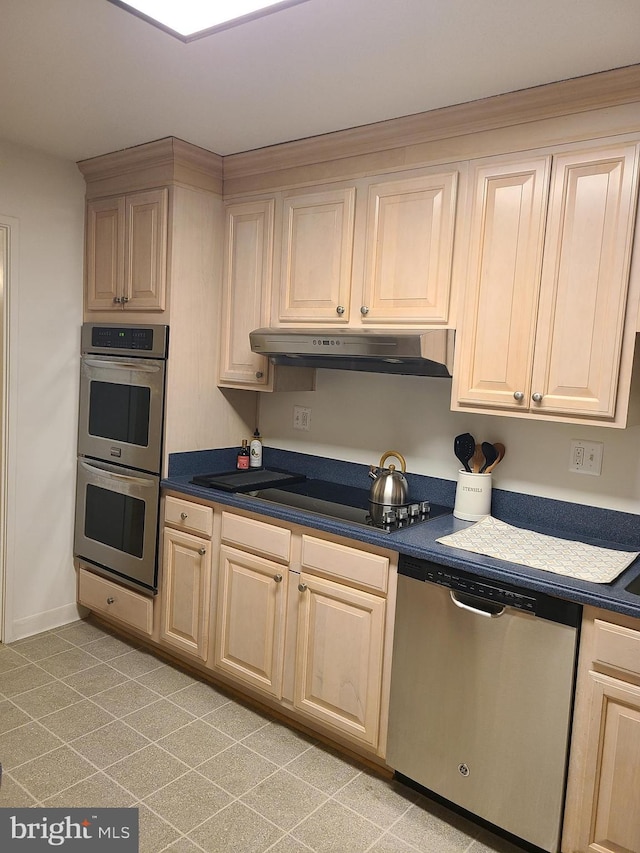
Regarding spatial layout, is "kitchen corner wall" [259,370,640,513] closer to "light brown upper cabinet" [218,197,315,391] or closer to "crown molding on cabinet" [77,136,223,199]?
"light brown upper cabinet" [218,197,315,391]

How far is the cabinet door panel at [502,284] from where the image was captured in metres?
2.12

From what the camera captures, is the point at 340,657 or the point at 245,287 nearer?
the point at 340,657

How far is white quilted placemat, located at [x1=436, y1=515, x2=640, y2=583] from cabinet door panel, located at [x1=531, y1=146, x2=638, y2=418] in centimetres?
45

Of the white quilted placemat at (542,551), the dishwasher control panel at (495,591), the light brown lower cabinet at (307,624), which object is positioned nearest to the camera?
the dishwasher control panel at (495,591)

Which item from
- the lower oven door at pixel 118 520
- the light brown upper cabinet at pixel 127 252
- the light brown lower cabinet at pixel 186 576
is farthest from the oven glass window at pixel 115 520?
the light brown upper cabinet at pixel 127 252

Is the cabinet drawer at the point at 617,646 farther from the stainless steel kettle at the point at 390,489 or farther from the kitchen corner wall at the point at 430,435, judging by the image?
the stainless steel kettle at the point at 390,489

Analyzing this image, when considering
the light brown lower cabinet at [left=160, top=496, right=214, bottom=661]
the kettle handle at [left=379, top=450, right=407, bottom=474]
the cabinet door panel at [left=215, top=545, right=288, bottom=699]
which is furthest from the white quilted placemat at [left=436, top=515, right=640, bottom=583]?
Result: the light brown lower cabinet at [left=160, top=496, right=214, bottom=661]

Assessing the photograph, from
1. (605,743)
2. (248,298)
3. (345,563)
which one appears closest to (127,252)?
(248,298)

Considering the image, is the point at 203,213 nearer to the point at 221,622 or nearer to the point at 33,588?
the point at 221,622

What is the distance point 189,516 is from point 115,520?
0.53 metres

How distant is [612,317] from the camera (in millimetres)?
1973

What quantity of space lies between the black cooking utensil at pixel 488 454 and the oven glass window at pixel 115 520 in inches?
61.9

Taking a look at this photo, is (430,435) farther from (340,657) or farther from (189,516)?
(189,516)

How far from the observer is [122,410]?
310 cm
